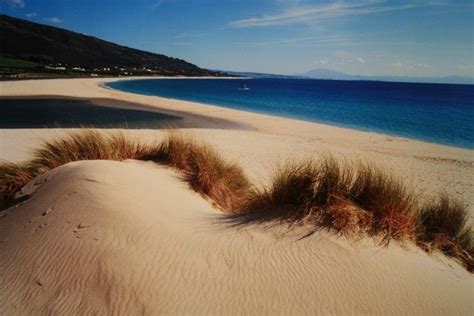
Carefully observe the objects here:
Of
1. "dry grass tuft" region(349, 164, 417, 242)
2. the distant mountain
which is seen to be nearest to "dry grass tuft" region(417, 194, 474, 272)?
"dry grass tuft" region(349, 164, 417, 242)

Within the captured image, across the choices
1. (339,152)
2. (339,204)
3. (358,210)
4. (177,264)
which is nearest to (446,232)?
(358,210)

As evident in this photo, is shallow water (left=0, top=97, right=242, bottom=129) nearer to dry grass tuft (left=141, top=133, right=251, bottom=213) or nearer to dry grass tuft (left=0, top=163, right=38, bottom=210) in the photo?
dry grass tuft (left=141, top=133, right=251, bottom=213)

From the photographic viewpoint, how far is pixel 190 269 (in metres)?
3.40

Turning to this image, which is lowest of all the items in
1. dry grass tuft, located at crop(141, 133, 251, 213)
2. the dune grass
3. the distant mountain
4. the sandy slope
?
the distant mountain

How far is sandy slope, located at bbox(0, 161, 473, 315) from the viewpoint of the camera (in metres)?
3.07

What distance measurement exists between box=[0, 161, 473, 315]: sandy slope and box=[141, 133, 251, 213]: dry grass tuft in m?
1.56

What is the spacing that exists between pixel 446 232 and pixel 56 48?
117235 millimetres

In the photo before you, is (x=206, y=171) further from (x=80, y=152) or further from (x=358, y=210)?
(x=358, y=210)

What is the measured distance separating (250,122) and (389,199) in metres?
18.6

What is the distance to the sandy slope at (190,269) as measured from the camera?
3.07 meters

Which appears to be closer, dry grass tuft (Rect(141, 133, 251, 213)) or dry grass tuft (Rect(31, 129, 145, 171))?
dry grass tuft (Rect(141, 133, 251, 213))

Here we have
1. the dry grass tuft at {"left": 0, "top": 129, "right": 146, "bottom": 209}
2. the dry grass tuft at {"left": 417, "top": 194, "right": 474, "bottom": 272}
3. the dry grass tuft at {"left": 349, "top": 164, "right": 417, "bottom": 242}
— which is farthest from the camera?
the dry grass tuft at {"left": 0, "top": 129, "right": 146, "bottom": 209}

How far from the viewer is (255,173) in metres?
9.38

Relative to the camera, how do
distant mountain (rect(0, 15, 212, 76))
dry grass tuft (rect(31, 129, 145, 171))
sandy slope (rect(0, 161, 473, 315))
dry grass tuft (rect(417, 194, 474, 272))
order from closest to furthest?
1. sandy slope (rect(0, 161, 473, 315))
2. dry grass tuft (rect(417, 194, 474, 272))
3. dry grass tuft (rect(31, 129, 145, 171))
4. distant mountain (rect(0, 15, 212, 76))
